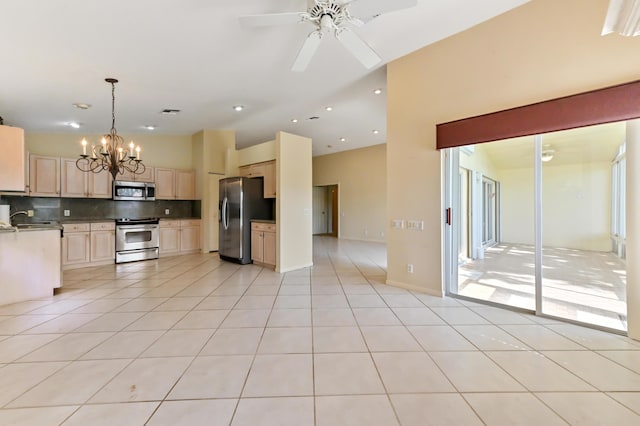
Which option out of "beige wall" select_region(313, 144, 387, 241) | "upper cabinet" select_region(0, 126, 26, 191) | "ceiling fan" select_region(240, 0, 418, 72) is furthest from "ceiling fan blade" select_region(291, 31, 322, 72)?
"beige wall" select_region(313, 144, 387, 241)

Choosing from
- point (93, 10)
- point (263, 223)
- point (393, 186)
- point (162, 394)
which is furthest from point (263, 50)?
point (162, 394)

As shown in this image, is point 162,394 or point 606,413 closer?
point 606,413

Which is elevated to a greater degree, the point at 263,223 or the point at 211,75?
the point at 211,75

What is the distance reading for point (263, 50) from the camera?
340 centimetres

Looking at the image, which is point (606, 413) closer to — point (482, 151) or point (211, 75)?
point (482, 151)

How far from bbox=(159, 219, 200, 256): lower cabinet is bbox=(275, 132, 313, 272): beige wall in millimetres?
3135

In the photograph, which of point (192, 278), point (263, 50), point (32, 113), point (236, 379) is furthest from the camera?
point (32, 113)

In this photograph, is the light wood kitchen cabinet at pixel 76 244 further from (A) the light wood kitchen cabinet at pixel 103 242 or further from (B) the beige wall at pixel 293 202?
(B) the beige wall at pixel 293 202

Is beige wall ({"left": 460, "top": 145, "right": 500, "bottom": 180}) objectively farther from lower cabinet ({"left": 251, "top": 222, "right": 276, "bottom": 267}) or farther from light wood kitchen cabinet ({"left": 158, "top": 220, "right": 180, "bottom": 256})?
light wood kitchen cabinet ({"left": 158, "top": 220, "right": 180, "bottom": 256})

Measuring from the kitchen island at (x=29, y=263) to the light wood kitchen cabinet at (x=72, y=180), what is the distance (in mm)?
2419

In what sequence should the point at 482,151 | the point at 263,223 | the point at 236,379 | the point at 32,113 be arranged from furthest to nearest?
the point at 263,223 → the point at 32,113 → the point at 482,151 → the point at 236,379

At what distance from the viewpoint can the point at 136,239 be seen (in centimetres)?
589

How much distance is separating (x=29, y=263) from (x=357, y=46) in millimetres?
4791

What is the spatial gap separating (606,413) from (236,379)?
2264 millimetres
